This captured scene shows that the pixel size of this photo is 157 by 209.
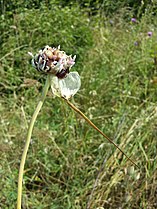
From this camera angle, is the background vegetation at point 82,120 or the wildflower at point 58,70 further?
the background vegetation at point 82,120

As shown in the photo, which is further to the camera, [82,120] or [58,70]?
[82,120]

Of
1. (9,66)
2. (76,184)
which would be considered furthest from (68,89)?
(9,66)

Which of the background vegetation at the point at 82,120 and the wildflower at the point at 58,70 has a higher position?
the wildflower at the point at 58,70

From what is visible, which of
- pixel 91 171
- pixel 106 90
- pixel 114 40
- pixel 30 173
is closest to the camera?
pixel 91 171

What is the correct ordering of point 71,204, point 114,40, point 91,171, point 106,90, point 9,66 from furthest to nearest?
1. point 114,40
2. point 9,66
3. point 106,90
4. point 91,171
5. point 71,204

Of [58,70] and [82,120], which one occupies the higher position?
[58,70]

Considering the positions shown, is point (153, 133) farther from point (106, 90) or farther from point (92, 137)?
point (106, 90)
